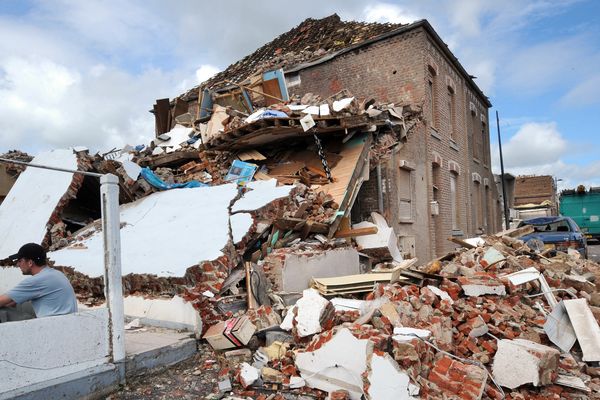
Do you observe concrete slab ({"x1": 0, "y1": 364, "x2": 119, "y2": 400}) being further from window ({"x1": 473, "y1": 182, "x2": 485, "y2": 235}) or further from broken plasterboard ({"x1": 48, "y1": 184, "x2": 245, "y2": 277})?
window ({"x1": 473, "y1": 182, "x2": 485, "y2": 235})

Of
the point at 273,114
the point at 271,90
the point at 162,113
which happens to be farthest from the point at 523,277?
the point at 162,113

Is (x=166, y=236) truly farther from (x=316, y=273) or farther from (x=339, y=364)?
(x=339, y=364)

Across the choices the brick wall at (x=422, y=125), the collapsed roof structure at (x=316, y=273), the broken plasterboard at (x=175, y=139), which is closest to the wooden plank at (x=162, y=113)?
the broken plasterboard at (x=175, y=139)

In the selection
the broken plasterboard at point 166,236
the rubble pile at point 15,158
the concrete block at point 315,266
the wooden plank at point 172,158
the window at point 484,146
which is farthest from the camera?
the window at point 484,146

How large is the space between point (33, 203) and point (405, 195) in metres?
8.69

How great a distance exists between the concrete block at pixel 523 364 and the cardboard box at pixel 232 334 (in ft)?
8.67

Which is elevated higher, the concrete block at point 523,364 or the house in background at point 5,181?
the house in background at point 5,181

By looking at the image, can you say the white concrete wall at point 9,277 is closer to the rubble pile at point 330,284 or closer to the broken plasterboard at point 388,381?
the rubble pile at point 330,284

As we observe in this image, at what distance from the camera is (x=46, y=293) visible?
12.6 feet

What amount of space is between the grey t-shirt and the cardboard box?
1.65 metres

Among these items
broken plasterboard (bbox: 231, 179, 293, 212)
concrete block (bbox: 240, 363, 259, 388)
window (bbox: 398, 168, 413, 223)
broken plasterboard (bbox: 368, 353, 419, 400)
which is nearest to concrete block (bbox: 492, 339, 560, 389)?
broken plasterboard (bbox: 368, 353, 419, 400)

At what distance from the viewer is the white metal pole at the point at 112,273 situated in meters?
4.19

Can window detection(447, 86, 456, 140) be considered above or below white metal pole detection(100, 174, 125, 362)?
above

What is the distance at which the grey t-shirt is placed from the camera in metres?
3.76
